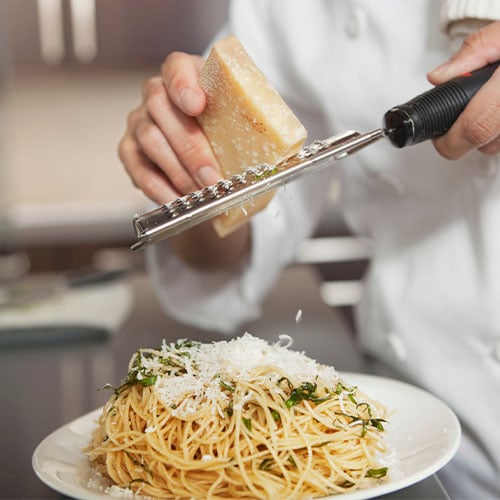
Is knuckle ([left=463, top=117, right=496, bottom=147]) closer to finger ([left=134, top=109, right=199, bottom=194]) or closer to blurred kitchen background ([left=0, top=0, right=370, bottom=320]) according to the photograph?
finger ([left=134, top=109, right=199, bottom=194])

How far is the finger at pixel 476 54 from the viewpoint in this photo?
0.80 m

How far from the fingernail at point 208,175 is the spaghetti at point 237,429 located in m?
A: 0.21

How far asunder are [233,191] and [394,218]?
0.47 meters

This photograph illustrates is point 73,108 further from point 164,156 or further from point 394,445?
point 394,445

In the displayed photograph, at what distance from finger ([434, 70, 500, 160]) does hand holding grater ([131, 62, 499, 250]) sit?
0.01m

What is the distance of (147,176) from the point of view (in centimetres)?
97

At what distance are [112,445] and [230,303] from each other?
63cm

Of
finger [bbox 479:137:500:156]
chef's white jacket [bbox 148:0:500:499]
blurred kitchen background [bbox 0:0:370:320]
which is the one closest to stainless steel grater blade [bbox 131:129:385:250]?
finger [bbox 479:137:500:156]

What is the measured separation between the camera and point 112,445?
2.35ft

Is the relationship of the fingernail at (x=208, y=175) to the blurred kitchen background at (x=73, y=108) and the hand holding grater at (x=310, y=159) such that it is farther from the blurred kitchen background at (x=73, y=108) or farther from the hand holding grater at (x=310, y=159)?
the blurred kitchen background at (x=73, y=108)

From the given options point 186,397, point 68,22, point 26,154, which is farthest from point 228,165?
point 26,154

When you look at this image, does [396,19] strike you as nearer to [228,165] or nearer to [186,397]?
[228,165]

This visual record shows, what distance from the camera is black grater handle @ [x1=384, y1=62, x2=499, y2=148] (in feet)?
2.51

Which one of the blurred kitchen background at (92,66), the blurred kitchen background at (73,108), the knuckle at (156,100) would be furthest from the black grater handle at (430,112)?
the blurred kitchen background at (73,108)
